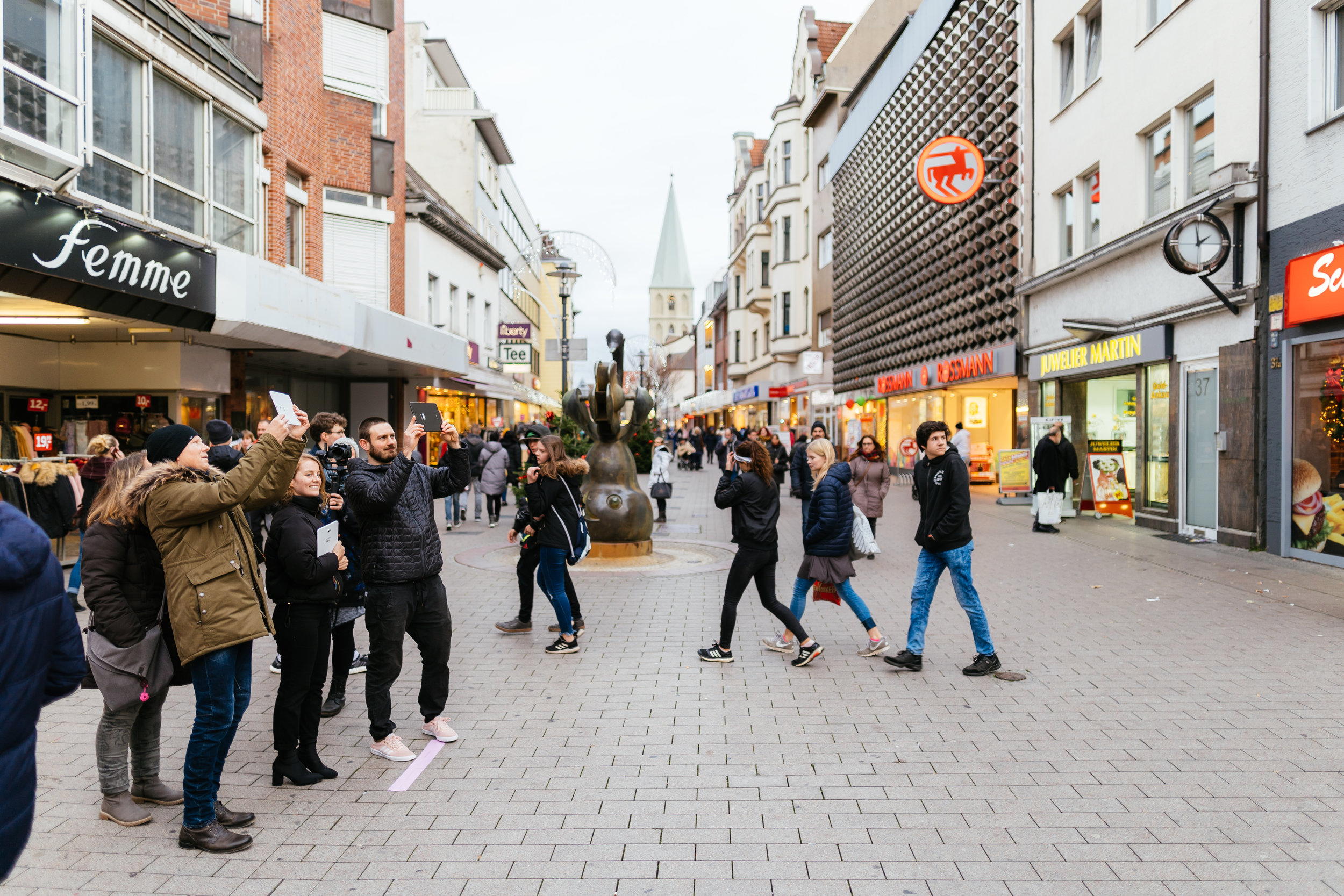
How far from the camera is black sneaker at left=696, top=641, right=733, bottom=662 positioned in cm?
680

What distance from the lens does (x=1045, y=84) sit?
62.5ft

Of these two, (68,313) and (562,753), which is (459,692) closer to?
(562,753)

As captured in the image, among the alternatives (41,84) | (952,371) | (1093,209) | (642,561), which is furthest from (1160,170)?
(41,84)

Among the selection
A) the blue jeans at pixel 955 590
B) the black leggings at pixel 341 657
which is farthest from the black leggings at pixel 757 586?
the black leggings at pixel 341 657

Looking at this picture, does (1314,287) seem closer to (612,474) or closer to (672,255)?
(612,474)

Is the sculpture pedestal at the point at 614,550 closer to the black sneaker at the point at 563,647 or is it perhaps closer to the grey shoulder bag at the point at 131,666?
the black sneaker at the point at 563,647

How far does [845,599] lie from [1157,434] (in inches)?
417

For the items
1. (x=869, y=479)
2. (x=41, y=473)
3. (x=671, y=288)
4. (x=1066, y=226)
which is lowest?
(x=869, y=479)

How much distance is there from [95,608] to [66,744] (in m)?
1.89

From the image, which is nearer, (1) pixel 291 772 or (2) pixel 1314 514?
(1) pixel 291 772

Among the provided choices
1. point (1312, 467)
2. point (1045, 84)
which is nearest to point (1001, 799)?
point (1312, 467)

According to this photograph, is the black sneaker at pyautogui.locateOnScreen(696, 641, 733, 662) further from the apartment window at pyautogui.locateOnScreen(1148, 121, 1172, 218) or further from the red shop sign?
the apartment window at pyautogui.locateOnScreen(1148, 121, 1172, 218)

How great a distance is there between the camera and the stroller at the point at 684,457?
34741 mm

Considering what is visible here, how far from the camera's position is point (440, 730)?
5.02 m
